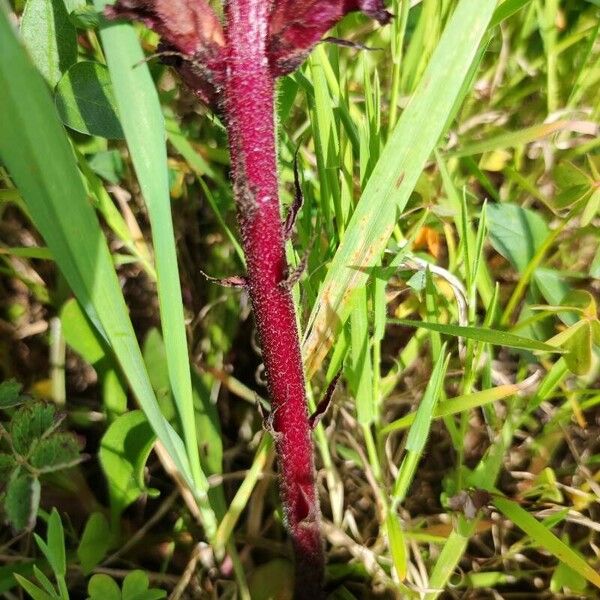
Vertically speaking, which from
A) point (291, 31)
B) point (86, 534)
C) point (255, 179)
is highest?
point (291, 31)

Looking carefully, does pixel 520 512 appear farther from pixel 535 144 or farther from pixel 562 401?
pixel 535 144

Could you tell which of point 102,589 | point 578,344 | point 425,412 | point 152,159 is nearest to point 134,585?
point 102,589

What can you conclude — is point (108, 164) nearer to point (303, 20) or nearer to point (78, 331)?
point (78, 331)

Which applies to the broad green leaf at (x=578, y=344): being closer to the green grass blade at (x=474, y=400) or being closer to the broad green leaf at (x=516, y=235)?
the green grass blade at (x=474, y=400)

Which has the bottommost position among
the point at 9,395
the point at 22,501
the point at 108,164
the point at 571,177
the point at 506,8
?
the point at 22,501

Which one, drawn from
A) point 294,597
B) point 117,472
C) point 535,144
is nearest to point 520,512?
point 294,597

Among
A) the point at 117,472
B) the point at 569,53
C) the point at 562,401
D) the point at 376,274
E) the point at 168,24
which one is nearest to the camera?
the point at 168,24
